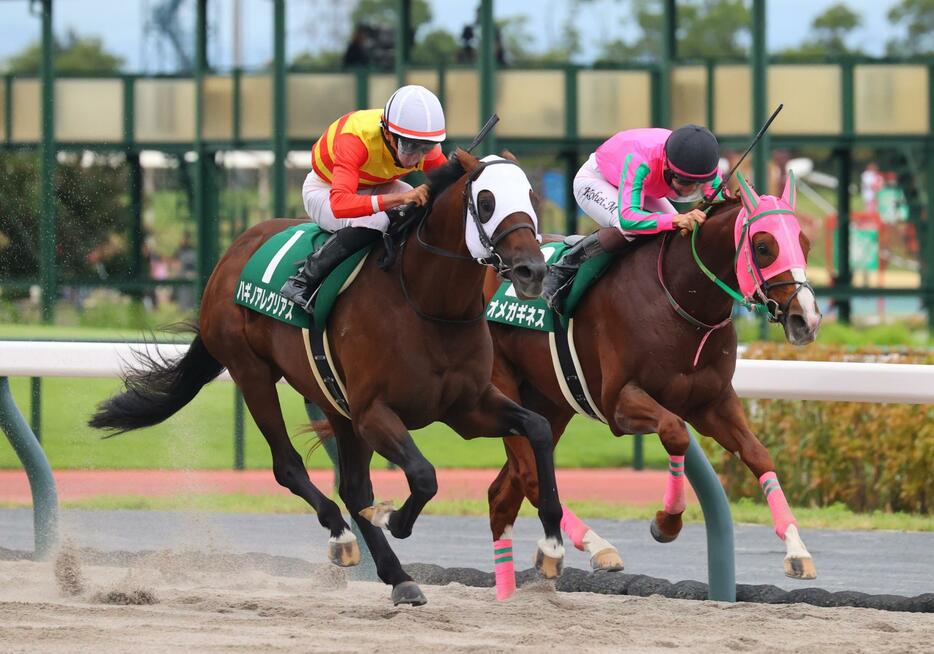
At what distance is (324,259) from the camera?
219 inches

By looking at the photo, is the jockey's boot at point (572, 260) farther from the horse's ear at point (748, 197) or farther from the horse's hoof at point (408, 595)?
the horse's hoof at point (408, 595)

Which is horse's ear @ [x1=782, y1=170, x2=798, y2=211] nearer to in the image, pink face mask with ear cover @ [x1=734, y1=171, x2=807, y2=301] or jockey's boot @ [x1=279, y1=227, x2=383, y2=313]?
pink face mask with ear cover @ [x1=734, y1=171, x2=807, y2=301]

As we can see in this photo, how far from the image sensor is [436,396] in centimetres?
523

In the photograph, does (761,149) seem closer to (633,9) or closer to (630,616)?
(630,616)

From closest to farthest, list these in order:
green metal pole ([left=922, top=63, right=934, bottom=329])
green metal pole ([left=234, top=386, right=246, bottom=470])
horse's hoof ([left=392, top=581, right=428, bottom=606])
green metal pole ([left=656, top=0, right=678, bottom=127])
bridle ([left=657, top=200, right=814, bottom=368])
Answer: bridle ([left=657, top=200, right=814, bottom=368])
horse's hoof ([left=392, top=581, right=428, bottom=606])
green metal pole ([left=234, top=386, right=246, bottom=470])
green metal pole ([left=656, top=0, right=678, bottom=127])
green metal pole ([left=922, top=63, right=934, bottom=329])

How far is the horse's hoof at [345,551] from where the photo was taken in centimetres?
562

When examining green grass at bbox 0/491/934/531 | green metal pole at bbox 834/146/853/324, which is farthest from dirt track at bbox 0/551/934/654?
green metal pole at bbox 834/146/853/324

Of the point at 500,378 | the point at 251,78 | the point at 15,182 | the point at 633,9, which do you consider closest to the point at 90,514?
the point at 500,378

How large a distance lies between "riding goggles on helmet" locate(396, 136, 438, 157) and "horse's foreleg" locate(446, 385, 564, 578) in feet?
2.70

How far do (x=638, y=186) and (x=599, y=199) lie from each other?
337 mm

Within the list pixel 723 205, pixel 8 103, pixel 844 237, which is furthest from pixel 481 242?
pixel 844 237

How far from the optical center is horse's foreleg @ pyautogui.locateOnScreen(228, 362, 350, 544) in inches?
237

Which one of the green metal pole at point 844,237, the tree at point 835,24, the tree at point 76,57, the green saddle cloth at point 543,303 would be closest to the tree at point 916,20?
the tree at point 835,24

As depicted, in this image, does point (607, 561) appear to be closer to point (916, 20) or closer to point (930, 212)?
point (930, 212)
